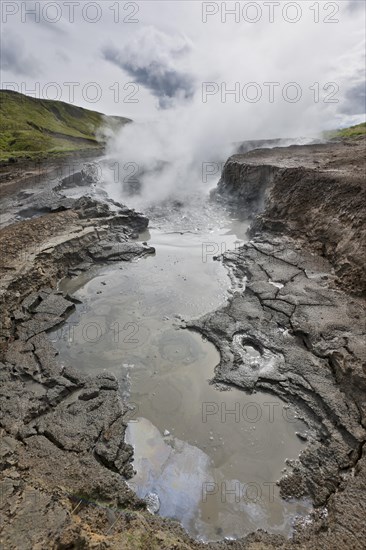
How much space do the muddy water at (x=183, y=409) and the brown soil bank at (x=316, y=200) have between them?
3.34 m

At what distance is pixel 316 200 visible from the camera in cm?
1138

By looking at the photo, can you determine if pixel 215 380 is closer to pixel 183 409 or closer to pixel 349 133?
pixel 183 409

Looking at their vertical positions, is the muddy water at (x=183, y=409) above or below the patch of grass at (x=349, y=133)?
below

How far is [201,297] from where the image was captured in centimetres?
862

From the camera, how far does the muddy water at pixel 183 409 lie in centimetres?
412

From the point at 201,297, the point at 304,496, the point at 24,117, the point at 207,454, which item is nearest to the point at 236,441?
the point at 207,454

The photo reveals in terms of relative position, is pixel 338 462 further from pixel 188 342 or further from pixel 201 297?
pixel 201 297

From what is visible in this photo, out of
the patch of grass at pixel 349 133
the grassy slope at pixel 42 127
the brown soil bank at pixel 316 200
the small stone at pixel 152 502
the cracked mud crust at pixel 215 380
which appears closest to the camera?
the cracked mud crust at pixel 215 380

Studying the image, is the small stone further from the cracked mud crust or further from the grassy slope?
the grassy slope

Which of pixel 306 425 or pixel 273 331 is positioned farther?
pixel 273 331

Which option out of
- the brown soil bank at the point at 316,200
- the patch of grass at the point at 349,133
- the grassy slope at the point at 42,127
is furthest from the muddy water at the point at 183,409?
the patch of grass at the point at 349,133

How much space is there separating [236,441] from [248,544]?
4.49 ft

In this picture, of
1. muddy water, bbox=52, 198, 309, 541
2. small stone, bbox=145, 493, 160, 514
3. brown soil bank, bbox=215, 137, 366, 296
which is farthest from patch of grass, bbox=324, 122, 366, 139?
small stone, bbox=145, 493, 160, 514

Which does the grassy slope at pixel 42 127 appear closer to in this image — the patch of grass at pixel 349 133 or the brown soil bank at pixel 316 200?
the brown soil bank at pixel 316 200
